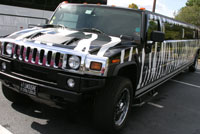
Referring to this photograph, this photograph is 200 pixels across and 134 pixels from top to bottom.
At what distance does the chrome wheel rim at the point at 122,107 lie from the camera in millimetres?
3495

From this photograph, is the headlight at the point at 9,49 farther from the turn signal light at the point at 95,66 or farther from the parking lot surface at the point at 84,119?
the turn signal light at the point at 95,66

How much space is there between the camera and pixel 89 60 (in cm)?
284

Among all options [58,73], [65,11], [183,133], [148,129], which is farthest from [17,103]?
[183,133]

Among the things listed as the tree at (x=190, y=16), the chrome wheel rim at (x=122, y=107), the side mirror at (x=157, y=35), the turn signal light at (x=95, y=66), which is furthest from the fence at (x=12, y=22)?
the tree at (x=190, y=16)

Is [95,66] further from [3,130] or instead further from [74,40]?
[3,130]

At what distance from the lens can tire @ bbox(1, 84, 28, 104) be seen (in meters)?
3.91

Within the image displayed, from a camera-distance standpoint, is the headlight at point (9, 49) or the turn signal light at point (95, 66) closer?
the turn signal light at point (95, 66)

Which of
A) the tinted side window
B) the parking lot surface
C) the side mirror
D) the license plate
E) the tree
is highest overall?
the tree

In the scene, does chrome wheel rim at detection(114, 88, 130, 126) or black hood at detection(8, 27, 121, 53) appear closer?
black hood at detection(8, 27, 121, 53)

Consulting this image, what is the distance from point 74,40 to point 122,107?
1302mm

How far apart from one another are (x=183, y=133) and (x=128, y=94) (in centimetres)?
120

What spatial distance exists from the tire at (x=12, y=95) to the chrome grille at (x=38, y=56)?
0.89m

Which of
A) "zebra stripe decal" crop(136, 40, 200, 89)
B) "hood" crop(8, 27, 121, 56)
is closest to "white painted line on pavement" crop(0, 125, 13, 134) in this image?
"hood" crop(8, 27, 121, 56)

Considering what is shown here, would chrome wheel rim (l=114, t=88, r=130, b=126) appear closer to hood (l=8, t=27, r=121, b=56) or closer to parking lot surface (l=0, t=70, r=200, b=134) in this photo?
parking lot surface (l=0, t=70, r=200, b=134)
